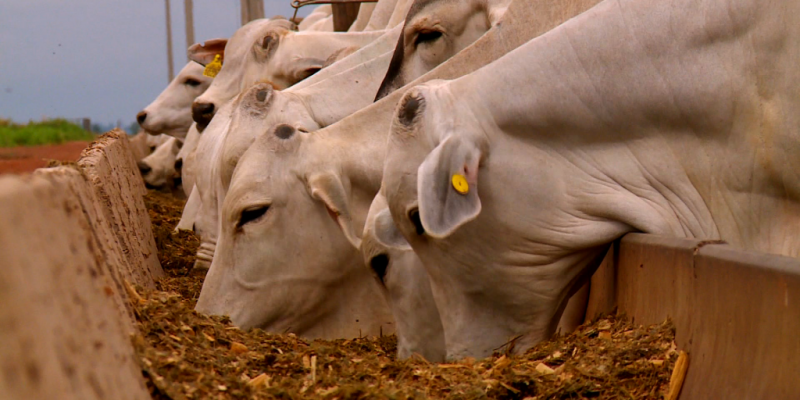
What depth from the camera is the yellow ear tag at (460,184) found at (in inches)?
115

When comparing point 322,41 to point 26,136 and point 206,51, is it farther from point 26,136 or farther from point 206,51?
point 206,51

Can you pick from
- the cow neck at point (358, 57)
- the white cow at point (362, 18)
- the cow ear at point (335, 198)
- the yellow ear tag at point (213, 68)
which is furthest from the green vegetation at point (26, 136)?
the white cow at point (362, 18)

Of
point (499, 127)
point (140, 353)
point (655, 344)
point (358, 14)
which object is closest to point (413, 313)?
point (499, 127)

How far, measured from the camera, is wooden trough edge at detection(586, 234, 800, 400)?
1891 millimetres

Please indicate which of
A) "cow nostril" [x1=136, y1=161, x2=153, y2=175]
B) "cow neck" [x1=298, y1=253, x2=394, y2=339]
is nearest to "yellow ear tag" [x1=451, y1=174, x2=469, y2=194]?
"cow neck" [x1=298, y1=253, x2=394, y2=339]

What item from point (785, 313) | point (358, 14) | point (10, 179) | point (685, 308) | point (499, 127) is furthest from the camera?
point (358, 14)

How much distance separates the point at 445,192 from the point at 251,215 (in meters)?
1.42

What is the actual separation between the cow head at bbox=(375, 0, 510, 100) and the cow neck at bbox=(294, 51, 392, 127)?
0.31m

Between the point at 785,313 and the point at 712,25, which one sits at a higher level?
the point at 712,25

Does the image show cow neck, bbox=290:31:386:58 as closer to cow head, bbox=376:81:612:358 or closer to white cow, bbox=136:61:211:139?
cow head, bbox=376:81:612:358

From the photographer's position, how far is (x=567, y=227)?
308cm

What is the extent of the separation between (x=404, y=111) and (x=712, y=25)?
954 mm

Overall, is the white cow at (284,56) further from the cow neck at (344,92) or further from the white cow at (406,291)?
the white cow at (406,291)

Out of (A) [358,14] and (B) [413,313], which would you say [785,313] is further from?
(A) [358,14]
